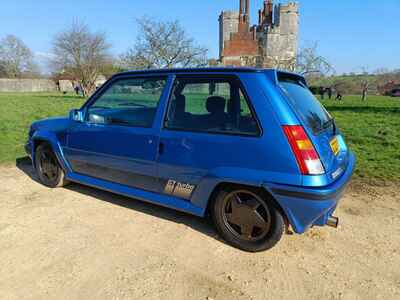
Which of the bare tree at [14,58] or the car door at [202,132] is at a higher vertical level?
the bare tree at [14,58]

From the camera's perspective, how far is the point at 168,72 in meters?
Answer: 2.99

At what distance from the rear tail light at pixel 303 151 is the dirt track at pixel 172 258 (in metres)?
0.87

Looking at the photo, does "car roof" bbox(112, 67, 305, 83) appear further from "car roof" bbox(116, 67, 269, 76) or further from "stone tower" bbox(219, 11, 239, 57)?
"stone tower" bbox(219, 11, 239, 57)

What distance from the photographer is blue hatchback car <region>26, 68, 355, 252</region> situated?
91.5 inches

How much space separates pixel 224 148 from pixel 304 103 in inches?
35.9

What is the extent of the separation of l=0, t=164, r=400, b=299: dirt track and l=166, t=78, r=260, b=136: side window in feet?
3.74

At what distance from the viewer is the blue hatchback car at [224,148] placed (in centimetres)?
232

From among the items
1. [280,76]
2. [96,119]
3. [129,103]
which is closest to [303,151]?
[280,76]

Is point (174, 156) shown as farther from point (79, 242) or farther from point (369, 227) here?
point (369, 227)

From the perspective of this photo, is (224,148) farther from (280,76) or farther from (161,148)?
(280,76)

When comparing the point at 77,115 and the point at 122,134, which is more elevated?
the point at 77,115

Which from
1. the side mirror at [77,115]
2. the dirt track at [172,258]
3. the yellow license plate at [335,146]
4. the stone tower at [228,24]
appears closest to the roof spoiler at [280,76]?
the yellow license plate at [335,146]

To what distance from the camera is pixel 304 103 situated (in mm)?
2715

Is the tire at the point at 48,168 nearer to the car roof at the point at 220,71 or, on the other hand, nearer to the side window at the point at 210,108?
the car roof at the point at 220,71
